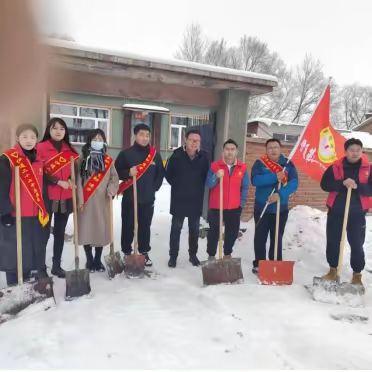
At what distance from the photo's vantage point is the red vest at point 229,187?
4.05 meters

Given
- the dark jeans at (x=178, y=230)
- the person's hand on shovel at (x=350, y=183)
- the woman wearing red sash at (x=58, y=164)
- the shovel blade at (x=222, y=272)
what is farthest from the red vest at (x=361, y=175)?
the woman wearing red sash at (x=58, y=164)

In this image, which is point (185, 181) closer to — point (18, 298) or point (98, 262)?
point (98, 262)

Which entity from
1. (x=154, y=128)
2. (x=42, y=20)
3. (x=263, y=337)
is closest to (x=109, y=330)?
(x=263, y=337)

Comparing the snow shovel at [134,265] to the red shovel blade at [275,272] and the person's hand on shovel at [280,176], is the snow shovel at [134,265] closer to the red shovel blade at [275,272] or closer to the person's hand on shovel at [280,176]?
the red shovel blade at [275,272]

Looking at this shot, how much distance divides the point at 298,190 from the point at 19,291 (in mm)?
5392

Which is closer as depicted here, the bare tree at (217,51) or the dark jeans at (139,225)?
the bare tree at (217,51)

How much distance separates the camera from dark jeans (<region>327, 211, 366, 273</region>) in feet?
12.1

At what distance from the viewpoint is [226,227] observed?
418cm

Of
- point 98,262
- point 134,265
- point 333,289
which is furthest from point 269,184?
point 98,262

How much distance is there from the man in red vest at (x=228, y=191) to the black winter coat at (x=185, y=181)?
0.54ft

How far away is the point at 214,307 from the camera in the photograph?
10.4 feet

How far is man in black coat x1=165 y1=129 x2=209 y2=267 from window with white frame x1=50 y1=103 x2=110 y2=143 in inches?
368

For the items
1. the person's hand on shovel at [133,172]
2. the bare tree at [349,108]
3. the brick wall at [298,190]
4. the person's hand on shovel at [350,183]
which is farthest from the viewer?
the bare tree at [349,108]

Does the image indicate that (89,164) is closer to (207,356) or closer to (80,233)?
(80,233)
